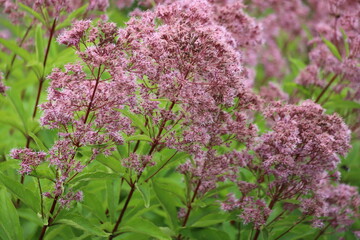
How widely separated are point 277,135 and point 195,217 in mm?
1053

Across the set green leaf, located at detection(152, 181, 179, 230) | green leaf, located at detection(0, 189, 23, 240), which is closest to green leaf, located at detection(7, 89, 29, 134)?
green leaf, located at detection(0, 189, 23, 240)

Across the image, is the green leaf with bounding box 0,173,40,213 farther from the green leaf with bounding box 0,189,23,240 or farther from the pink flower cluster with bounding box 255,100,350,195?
the pink flower cluster with bounding box 255,100,350,195

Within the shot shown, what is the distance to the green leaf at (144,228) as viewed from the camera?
10.0 feet

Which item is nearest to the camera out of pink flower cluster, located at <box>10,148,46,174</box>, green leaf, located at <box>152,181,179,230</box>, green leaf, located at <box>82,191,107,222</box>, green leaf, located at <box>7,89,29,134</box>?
pink flower cluster, located at <box>10,148,46,174</box>

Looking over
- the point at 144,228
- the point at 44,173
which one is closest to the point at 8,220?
the point at 44,173

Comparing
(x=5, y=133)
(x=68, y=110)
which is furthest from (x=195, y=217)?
(x=5, y=133)

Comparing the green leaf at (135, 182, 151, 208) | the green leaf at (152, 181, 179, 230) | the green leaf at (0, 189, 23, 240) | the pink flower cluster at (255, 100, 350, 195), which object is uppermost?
the pink flower cluster at (255, 100, 350, 195)

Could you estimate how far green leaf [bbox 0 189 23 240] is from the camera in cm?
302

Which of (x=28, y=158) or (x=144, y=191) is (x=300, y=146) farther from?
(x=28, y=158)

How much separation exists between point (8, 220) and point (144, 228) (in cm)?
91

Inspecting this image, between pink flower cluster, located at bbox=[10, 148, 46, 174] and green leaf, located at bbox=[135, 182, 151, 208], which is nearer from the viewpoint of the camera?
pink flower cluster, located at bbox=[10, 148, 46, 174]

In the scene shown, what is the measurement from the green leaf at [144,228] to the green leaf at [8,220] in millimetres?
705

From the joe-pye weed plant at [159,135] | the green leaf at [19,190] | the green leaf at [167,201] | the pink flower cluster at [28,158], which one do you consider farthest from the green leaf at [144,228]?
the pink flower cluster at [28,158]

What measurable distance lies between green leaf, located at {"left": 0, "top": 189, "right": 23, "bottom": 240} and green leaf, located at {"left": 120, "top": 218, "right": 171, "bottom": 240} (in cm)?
70
